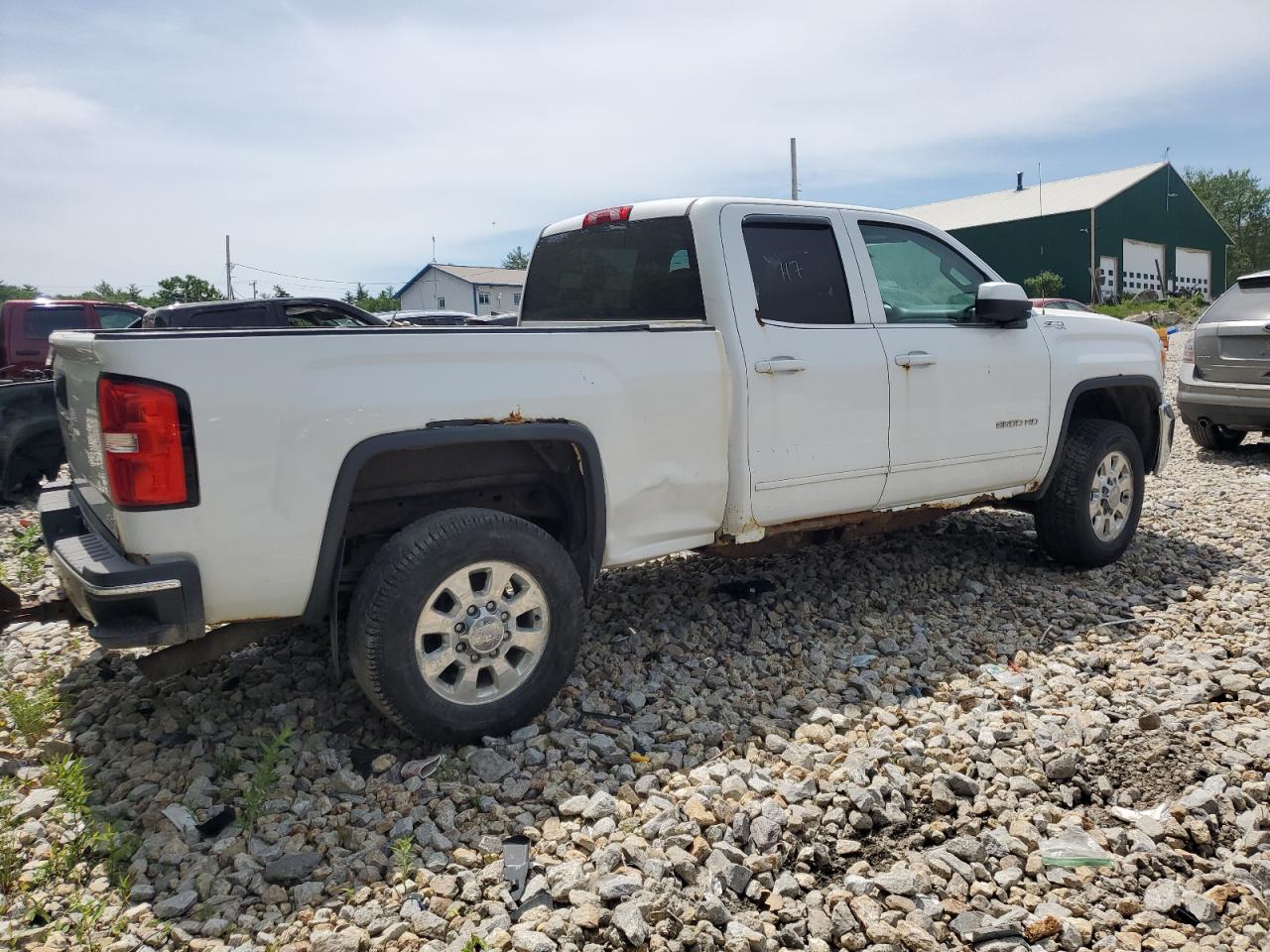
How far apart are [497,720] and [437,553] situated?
2.24 feet

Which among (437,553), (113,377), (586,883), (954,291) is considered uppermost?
(954,291)

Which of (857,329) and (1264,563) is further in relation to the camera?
(1264,563)

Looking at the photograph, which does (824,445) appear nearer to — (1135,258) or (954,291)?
(954,291)

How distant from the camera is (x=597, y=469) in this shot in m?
3.67

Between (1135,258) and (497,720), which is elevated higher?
(1135,258)

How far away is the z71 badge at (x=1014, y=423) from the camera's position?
5051 millimetres

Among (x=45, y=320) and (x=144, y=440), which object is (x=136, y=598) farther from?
(x=45, y=320)

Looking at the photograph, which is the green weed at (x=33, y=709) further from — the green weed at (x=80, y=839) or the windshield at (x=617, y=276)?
the windshield at (x=617, y=276)

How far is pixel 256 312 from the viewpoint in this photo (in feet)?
31.7

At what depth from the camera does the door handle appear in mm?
4574

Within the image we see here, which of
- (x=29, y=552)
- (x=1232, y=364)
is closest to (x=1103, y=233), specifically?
(x=1232, y=364)

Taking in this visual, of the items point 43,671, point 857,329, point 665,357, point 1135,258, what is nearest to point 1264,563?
point 857,329

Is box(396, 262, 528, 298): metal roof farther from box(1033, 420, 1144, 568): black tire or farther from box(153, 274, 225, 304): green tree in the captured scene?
box(1033, 420, 1144, 568): black tire

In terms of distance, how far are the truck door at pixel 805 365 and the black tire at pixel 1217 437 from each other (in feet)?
22.9
